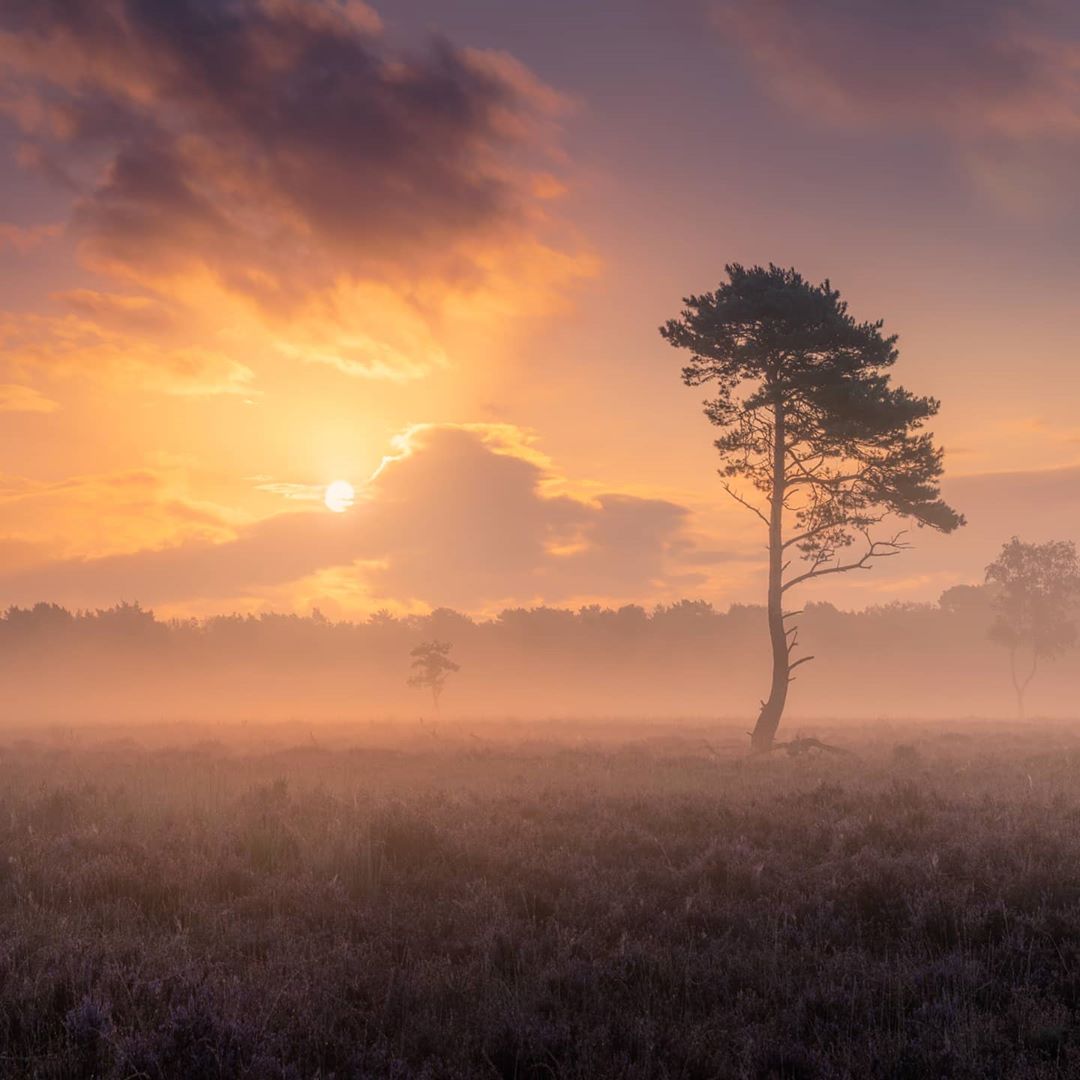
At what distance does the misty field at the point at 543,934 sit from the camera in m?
4.87

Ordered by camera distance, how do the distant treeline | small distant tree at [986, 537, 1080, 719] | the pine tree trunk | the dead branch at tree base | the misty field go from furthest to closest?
1. the distant treeline
2. small distant tree at [986, 537, 1080, 719]
3. the pine tree trunk
4. the dead branch at tree base
5. the misty field

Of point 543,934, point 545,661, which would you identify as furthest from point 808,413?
point 545,661

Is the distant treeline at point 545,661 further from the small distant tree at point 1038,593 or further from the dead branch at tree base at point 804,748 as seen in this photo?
the dead branch at tree base at point 804,748

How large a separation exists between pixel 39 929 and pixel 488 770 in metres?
11.8

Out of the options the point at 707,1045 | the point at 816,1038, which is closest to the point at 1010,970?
the point at 816,1038

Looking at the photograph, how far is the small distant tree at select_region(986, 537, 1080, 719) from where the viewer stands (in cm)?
6356

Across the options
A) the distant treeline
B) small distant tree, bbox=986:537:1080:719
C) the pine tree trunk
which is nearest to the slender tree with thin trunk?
the pine tree trunk

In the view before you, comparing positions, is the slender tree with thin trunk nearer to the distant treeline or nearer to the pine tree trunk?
the pine tree trunk

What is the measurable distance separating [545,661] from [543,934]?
105814mm

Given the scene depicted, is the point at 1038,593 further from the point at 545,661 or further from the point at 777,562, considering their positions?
the point at 545,661

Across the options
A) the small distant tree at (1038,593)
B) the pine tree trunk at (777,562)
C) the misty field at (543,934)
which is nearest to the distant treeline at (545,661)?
the small distant tree at (1038,593)

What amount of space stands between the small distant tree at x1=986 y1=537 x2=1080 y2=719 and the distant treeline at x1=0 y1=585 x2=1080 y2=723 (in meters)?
30.5

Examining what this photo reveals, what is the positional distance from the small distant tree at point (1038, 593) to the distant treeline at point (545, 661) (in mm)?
30469

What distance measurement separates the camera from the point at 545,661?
111688 millimetres
